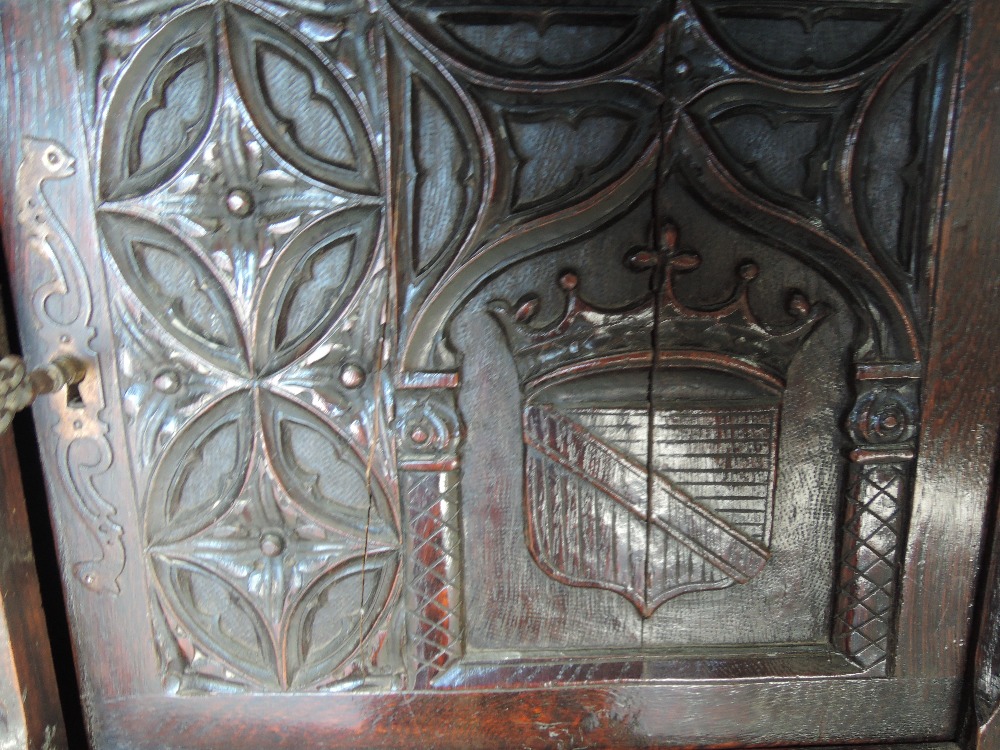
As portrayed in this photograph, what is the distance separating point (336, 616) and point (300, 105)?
0.67 m

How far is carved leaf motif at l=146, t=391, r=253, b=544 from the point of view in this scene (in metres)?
0.88

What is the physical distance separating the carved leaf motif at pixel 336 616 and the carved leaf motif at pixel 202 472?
0.18m

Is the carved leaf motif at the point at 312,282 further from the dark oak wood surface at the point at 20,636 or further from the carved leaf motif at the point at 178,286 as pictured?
the dark oak wood surface at the point at 20,636

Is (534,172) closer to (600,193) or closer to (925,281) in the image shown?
(600,193)

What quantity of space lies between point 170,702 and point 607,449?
71 cm

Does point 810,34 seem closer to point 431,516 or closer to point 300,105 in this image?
point 300,105

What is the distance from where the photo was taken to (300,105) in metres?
0.80

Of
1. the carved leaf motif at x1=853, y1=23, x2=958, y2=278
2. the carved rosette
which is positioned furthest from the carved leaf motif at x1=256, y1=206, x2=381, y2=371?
the carved leaf motif at x1=853, y1=23, x2=958, y2=278

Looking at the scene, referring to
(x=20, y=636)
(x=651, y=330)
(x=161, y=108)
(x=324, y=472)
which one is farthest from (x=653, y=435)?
(x=20, y=636)

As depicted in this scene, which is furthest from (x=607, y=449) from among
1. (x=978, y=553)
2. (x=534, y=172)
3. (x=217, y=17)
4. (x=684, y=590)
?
(x=217, y=17)

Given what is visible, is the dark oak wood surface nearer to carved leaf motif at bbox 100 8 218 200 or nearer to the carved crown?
carved leaf motif at bbox 100 8 218 200

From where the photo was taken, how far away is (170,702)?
957mm

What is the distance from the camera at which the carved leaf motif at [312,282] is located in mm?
830

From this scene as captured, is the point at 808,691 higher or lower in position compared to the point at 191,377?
lower
